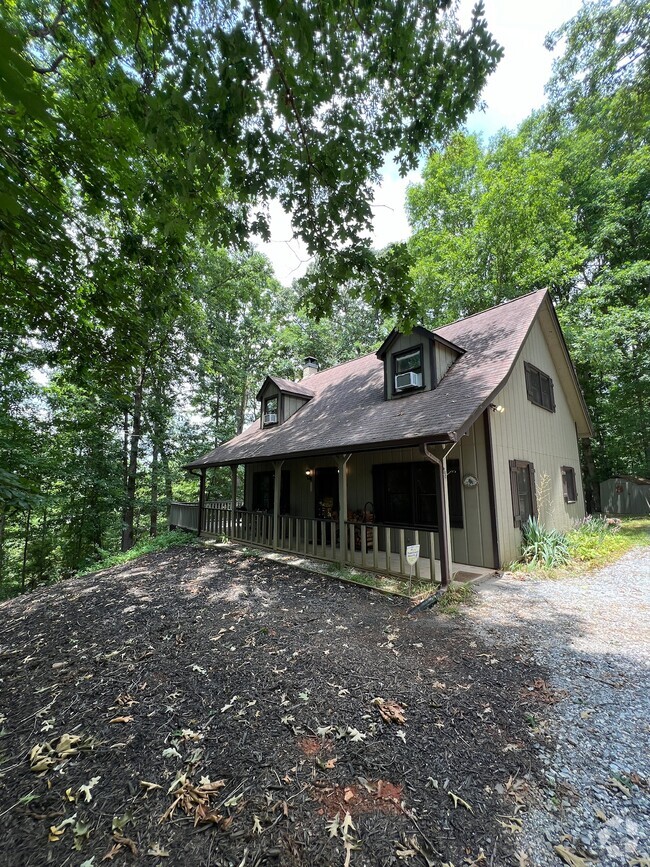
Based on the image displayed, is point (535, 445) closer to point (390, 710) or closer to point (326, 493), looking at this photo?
point (326, 493)

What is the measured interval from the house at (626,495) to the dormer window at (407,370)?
1239cm

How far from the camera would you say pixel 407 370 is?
8.48 m

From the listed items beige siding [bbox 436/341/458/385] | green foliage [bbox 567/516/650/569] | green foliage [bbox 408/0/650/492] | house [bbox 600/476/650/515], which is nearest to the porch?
green foliage [bbox 567/516/650/569]

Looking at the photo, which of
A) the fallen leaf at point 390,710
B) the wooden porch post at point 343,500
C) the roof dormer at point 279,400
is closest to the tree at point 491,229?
the roof dormer at point 279,400

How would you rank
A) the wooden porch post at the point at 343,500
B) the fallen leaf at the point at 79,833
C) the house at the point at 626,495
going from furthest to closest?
the house at the point at 626,495, the wooden porch post at the point at 343,500, the fallen leaf at the point at 79,833

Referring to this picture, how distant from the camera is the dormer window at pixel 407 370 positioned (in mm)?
8180

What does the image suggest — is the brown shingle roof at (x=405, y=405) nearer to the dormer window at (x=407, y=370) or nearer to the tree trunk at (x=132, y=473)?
the dormer window at (x=407, y=370)

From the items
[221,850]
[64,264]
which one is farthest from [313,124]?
[221,850]

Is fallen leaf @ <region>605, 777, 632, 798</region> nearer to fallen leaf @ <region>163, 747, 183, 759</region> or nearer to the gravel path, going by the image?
the gravel path

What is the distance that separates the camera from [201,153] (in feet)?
10.0

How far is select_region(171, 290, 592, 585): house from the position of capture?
6609 millimetres

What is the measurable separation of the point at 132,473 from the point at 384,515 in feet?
35.3

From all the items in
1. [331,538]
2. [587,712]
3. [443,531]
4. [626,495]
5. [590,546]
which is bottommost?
[587,712]

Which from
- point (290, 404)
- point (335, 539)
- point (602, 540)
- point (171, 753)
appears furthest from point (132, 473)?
point (602, 540)
